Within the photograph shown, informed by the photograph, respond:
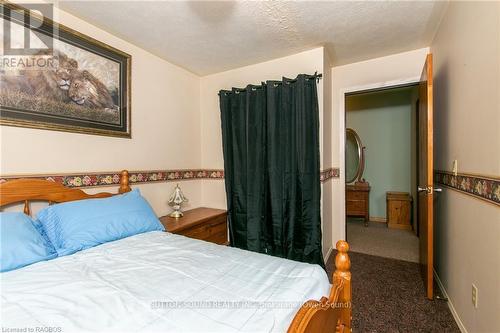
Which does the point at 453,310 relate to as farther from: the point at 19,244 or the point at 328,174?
Result: the point at 19,244

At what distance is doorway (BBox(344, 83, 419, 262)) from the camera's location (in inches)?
158

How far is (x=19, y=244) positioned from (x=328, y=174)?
2.70 m

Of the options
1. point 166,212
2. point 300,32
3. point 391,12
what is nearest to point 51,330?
point 166,212

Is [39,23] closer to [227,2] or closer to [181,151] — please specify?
[227,2]

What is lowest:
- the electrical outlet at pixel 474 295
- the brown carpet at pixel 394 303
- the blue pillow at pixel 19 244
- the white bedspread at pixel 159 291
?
the brown carpet at pixel 394 303

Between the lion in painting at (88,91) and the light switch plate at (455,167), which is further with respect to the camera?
the lion in painting at (88,91)

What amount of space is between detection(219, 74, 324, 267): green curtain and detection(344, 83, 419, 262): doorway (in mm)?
1596

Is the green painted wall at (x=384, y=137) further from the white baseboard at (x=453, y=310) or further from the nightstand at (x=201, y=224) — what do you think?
the nightstand at (x=201, y=224)

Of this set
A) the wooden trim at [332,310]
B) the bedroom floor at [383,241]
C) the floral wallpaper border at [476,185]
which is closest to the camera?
the wooden trim at [332,310]

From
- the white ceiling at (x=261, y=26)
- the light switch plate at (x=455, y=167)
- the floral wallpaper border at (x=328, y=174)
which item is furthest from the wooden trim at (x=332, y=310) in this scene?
the white ceiling at (x=261, y=26)

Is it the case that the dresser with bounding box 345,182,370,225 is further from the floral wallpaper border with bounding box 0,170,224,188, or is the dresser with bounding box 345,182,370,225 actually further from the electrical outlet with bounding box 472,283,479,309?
the electrical outlet with bounding box 472,283,479,309

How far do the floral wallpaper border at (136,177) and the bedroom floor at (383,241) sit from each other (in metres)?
1.08
